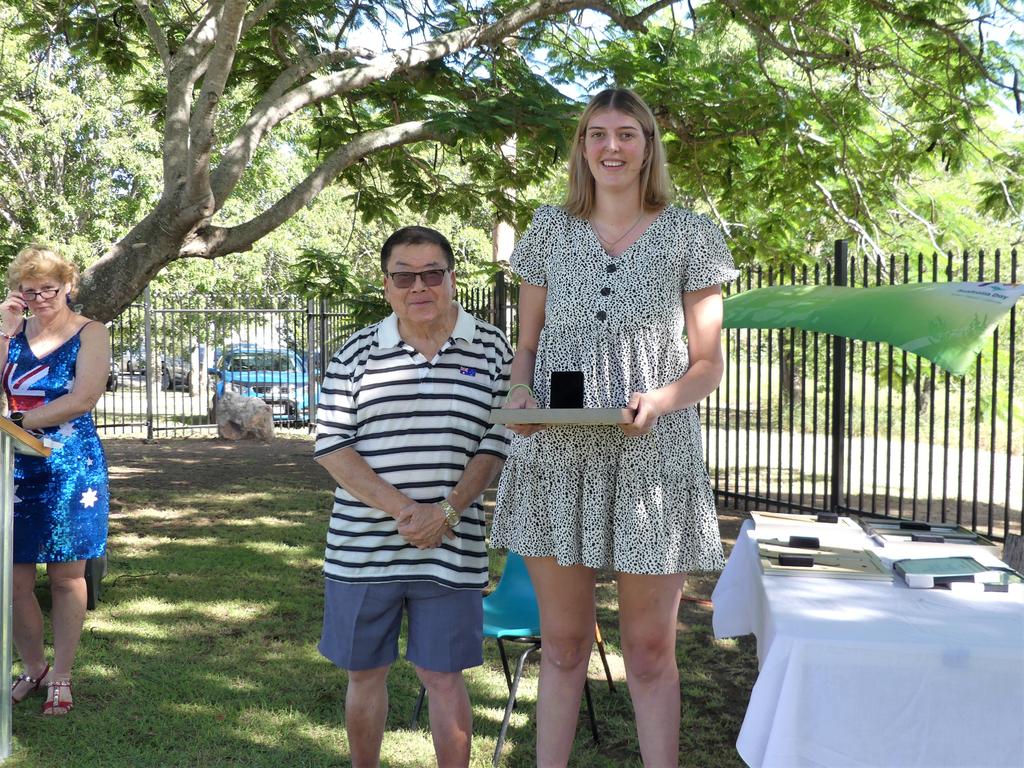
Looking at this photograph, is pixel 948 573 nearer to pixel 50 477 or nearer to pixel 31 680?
pixel 50 477

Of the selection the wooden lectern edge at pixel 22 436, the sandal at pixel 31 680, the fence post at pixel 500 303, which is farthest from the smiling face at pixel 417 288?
the fence post at pixel 500 303

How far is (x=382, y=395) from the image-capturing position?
9.58ft

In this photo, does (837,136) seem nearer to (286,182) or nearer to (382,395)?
(382,395)

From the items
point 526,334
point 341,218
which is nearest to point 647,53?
point 526,334

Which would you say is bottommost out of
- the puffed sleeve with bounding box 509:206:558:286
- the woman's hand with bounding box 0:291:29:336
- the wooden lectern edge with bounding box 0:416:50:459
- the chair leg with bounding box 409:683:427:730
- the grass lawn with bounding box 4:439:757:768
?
the grass lawn with bounding box 4:439:757:768

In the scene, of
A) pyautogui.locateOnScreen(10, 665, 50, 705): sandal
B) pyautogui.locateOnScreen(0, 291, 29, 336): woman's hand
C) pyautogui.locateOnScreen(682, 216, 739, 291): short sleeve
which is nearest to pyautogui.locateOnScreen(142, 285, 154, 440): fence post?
pyautogui.locateOnScreen(10, 665, 50, 705): sandal

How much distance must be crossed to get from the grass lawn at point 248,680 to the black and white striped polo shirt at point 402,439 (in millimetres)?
1248

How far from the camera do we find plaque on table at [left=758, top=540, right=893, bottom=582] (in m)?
2.86

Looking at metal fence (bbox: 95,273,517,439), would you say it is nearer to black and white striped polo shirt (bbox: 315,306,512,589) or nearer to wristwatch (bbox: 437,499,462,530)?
black and white striped polo shirt (bbox: 315,306,512,589)

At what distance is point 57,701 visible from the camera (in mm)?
4219

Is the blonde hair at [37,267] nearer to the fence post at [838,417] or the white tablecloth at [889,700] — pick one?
the white tablecloth at [889,700]

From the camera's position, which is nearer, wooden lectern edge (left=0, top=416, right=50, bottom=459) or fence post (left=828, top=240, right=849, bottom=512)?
wooden lectern edge (left=0, top=416, right=50, bottom=459)

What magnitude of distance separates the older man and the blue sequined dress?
1709mm

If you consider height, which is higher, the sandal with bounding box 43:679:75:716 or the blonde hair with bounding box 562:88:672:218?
the blonde hair with bounding box 562:88:672:218
